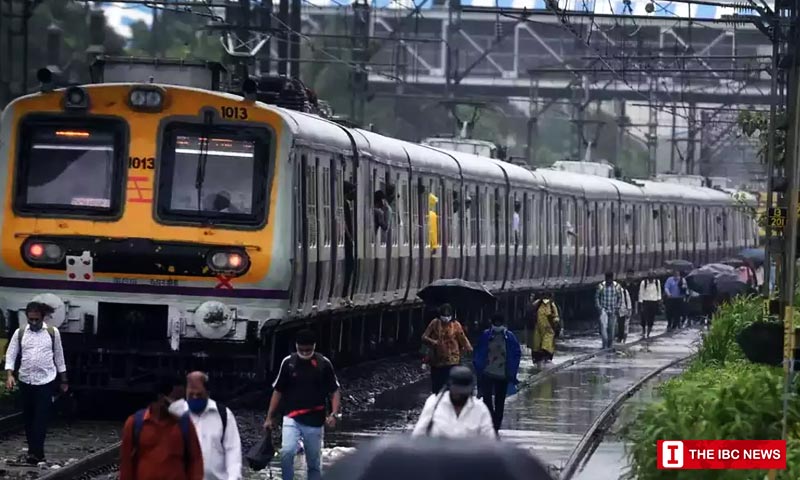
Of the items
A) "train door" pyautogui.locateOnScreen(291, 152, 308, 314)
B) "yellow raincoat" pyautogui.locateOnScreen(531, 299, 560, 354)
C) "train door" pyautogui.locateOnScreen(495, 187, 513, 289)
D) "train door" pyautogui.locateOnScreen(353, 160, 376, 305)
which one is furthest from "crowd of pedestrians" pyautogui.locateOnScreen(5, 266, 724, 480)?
"train door" pyautogui.locateOnScreen(495, 187, 513, 289)

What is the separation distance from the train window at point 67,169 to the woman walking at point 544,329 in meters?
11.6

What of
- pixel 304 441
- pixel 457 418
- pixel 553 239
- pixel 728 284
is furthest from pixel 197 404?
pixel 728 284

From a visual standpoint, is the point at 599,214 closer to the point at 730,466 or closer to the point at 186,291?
the point at 186,291

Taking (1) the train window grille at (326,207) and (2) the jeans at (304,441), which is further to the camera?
(1) the train window grille at (326,207)

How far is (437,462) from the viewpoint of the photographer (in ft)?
19.7

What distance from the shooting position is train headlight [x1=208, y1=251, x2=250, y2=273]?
61.8 feet

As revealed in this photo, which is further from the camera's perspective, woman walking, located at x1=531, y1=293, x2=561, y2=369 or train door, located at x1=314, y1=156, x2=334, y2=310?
woman walking, located at x1=531, y1=293, x2=561, y2=369

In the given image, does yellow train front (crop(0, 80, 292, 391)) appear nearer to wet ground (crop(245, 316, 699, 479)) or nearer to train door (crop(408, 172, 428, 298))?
wet ground (crop(245, 316, 699, 479))

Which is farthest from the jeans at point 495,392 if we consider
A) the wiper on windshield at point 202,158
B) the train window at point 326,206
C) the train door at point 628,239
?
the train door at point 628,239

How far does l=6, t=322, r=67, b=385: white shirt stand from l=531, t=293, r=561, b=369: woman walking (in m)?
13.8

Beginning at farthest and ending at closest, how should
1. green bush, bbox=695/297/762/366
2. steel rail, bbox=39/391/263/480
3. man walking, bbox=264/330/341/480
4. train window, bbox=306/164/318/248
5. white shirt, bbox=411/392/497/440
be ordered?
green bush, bbox=695/297/762/366, train window, bbox=306/164/318/248, steel rail, bbox=39/391/263/480, man walking, bbox=264/330/341/480, white shirt, bbox=411/392/497/440

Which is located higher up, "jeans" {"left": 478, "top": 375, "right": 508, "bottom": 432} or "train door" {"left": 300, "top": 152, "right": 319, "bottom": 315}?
"train door" {"left": 300, "top": 152, "right": 319, "bottom": 315}

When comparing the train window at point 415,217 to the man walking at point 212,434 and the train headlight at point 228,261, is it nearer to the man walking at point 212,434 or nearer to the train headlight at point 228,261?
the train headlight at point 228,261

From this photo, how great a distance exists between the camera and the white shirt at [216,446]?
10625 mm
